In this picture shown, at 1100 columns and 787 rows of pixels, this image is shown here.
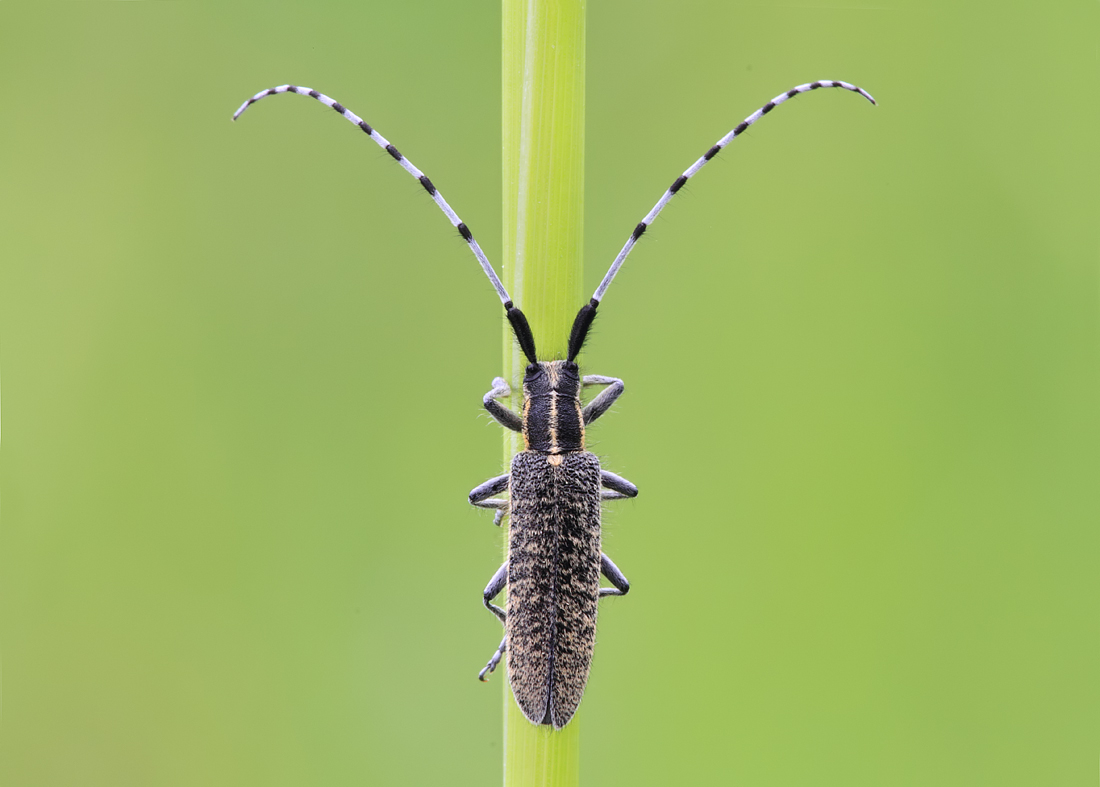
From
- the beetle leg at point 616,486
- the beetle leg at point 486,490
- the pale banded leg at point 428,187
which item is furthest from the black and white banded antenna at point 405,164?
the beetle leg at point 616,486

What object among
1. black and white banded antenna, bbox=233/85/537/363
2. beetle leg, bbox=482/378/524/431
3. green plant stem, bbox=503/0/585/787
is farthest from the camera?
beetle leg, bbox=482/378/524/431

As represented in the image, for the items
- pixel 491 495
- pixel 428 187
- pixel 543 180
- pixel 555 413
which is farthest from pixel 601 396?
pixel 543 180

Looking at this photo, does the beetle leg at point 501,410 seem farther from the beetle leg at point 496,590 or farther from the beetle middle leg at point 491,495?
the beetle leg at point 496,590

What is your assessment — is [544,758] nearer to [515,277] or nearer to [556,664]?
[556,664]

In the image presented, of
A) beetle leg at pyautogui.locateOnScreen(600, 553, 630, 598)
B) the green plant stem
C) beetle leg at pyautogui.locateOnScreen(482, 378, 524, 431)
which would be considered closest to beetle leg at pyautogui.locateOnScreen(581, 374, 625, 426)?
beetle leg at pyautogui.locateOnScreen(482, 378, 524, 431)

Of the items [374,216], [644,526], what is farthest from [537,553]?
[374,216]

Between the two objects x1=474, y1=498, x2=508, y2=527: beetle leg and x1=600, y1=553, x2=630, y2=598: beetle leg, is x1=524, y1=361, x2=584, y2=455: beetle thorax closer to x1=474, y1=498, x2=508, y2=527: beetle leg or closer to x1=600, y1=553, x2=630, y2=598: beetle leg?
x1=474, y1=498, x2=508, y2=527: beetle leg
